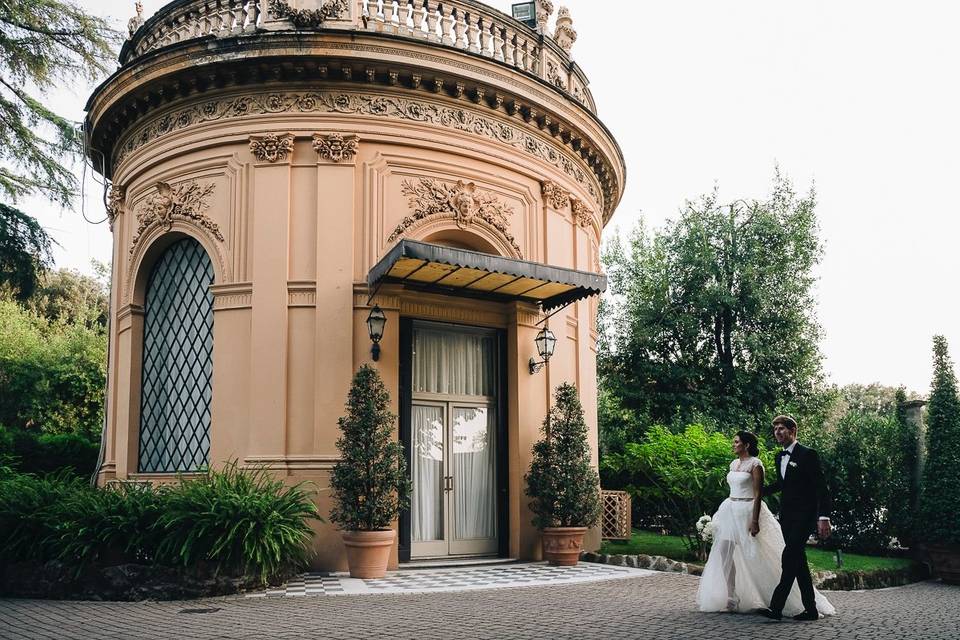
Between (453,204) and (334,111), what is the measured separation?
2310 millimetres

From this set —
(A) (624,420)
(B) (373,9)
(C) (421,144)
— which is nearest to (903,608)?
(C) (421,144)

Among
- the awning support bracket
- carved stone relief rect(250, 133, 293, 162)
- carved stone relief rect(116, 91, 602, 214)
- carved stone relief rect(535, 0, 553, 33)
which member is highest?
carved stone relief rect(535, 0, 553, 33)

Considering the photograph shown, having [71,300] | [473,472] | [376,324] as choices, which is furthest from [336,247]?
[71,300]

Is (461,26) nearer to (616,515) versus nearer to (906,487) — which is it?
(616,515)

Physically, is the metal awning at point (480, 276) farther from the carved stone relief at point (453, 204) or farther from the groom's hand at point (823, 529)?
the groom's hand at point (823, 529)

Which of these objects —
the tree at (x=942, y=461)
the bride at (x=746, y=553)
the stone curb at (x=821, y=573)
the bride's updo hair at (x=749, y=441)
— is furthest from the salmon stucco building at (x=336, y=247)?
the tree at (x=942, y=461)

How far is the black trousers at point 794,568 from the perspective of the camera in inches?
290

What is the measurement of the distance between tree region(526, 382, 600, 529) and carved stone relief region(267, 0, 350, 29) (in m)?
6.80

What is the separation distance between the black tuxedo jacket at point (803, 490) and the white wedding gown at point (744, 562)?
0.41 m

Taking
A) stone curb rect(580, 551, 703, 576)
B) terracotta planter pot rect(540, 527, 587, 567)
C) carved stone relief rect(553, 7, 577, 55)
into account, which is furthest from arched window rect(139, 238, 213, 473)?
carved stone relief rect(553, 7, 577, 55)

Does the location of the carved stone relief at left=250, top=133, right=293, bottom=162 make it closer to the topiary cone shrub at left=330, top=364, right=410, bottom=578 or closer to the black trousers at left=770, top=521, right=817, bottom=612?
the topiary cone shrub at left=330, top=364, right=410, bottom=578

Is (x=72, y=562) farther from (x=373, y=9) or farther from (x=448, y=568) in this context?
(x=373, y=9)

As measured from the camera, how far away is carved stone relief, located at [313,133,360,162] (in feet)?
39.8

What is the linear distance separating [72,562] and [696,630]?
22.2 ft
